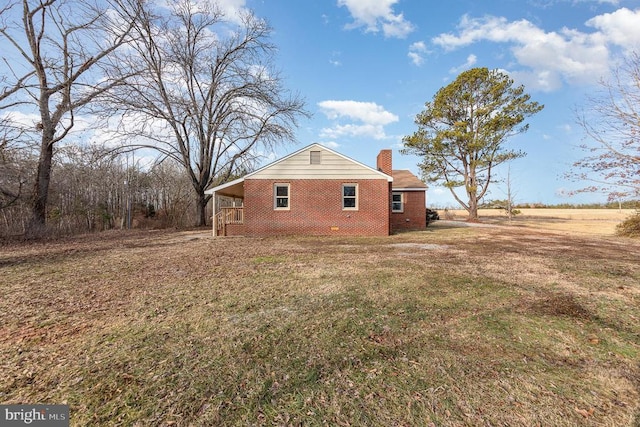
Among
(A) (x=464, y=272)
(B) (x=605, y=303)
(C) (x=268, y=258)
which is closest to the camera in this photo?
(B) (x=605, y=303)

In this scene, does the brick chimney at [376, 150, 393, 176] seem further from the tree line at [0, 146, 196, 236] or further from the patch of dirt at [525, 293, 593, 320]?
the tree line at [0, 146, 196, 236]

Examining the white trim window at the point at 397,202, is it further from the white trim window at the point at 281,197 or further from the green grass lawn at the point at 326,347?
the green grass lawn at the point at 326,347

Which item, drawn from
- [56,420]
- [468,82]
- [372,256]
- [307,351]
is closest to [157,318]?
[56,420]

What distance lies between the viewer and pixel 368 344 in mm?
2945

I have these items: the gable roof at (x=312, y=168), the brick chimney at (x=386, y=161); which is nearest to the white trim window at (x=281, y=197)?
the gable roof at (x=312, y=168)

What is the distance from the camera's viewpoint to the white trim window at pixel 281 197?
1388cm

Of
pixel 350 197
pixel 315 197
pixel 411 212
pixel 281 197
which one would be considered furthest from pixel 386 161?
pixel 281 197

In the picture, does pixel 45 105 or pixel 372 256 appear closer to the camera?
pixel 372 256

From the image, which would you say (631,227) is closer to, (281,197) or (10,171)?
(281,197)

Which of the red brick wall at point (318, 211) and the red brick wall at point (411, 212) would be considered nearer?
the red brick wall at point (318, 211)

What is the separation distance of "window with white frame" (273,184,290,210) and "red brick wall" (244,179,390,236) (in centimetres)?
18

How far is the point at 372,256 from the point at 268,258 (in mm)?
2860

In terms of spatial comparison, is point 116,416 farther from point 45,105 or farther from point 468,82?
point 468,82

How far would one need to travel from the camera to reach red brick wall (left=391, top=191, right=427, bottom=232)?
19031 millimetres
